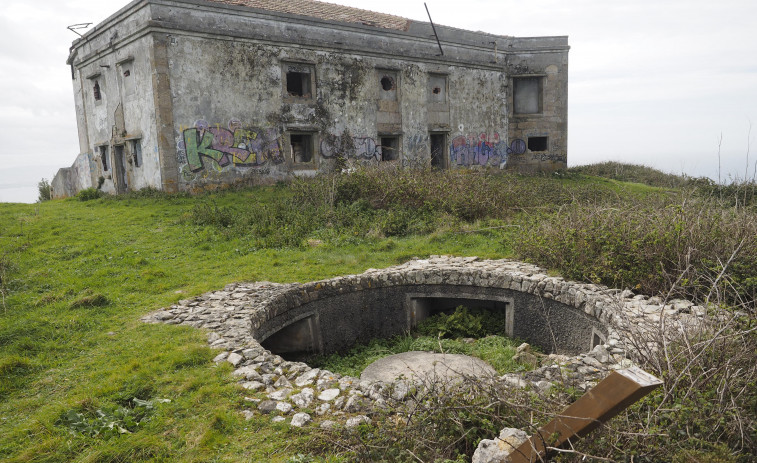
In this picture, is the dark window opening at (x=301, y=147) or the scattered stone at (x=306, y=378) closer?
the scattered stone at (x=306, y=378)

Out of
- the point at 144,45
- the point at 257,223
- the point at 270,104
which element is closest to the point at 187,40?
the point at 144,45

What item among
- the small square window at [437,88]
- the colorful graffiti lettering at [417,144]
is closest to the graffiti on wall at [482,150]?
the colorful graffiti lettering at [417,144]

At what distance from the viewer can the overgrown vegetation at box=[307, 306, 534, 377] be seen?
7.03 metres

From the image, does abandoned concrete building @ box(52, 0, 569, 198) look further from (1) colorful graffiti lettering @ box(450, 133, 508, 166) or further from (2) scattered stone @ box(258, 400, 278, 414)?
(2) scattered stone @ box(258, 400, 278, 414)

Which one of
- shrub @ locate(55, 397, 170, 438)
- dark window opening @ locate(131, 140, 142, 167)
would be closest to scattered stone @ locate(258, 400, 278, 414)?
shrub @ locate(55, 397, 170, 438)

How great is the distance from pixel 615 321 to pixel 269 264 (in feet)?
19.2

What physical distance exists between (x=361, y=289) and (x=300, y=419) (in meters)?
4.30

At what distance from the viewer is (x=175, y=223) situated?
12.1 m

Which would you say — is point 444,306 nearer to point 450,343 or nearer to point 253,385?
point 450,343

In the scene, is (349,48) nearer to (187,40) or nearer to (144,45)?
(187,40)

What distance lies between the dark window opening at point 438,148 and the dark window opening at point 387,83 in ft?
9.68

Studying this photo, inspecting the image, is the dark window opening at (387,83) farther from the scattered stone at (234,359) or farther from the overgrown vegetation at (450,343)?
the scattered stone at (234,359)

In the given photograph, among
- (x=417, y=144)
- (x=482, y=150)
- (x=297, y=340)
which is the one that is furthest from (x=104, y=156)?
(x=482, y=150)

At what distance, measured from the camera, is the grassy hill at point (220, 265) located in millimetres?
3846
